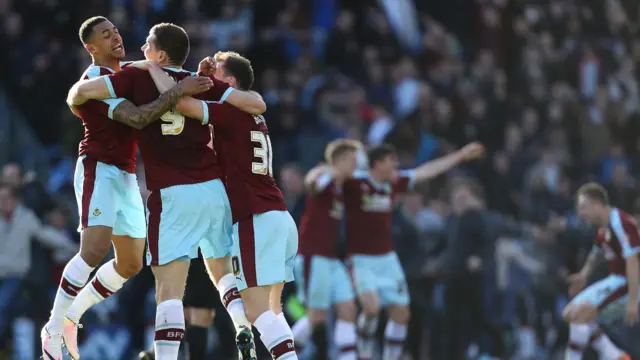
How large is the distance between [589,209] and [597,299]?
88 cm

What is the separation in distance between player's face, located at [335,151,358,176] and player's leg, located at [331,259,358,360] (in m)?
1.21

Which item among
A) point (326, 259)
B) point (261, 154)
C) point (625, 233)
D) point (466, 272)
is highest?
point (261, 154)

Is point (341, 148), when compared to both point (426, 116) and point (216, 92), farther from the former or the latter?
point (426, 116)

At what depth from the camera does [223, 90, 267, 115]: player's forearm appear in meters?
7.98

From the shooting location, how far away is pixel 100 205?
8352mm

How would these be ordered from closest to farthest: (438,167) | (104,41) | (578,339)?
(104,41), (578,339), (438,167)

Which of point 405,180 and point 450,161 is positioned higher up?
point 450,161

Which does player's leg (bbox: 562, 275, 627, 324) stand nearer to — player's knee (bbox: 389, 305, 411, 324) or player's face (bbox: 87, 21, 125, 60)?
player's knee (bbox: 389, 305, 411, 324)

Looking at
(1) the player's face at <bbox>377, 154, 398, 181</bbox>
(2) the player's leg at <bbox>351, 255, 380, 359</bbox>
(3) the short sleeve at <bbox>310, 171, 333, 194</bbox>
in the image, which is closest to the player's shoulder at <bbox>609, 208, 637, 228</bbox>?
(1) the player's face at <bbox>377, 154, 398, 181</bbox>

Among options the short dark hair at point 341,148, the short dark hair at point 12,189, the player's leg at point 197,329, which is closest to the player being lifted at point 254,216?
the player's leg at point 197,329

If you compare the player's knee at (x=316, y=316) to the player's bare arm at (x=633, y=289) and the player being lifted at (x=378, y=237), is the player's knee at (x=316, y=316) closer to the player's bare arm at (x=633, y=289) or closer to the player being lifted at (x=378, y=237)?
the player being lifted at (x=378, y=237)

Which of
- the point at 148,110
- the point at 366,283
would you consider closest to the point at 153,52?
the point at 148,110

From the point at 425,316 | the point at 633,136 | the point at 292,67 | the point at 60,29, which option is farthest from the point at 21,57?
the point at 633,136

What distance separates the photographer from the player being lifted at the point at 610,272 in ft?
36.4
